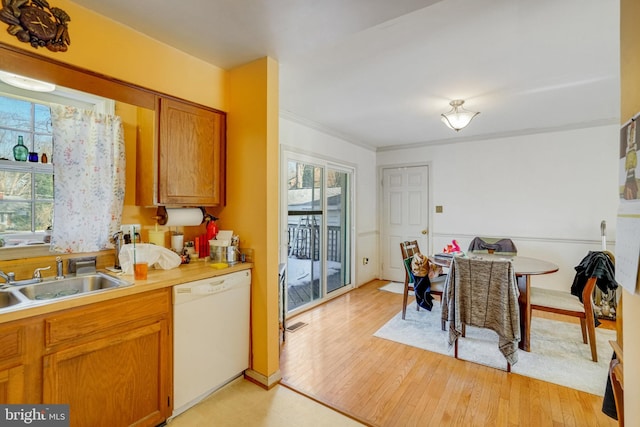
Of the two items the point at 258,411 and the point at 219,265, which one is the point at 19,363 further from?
the point at 258,411

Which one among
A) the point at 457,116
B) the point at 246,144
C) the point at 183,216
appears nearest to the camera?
the point at 183,216

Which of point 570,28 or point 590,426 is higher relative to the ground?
point 570,28

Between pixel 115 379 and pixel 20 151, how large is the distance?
1.47 meters

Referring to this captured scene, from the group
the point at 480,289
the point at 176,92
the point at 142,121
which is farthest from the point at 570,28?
the point at 142,121

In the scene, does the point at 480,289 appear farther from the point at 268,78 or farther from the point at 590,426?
the point at 268,78

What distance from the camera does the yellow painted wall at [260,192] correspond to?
2.18 metres

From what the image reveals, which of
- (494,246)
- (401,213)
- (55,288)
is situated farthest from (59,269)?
(401,213)

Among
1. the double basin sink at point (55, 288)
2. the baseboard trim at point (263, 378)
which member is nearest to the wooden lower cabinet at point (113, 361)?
the double basin sink at point (55, 288)

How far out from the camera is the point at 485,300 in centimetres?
244

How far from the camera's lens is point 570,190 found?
389 centimetres

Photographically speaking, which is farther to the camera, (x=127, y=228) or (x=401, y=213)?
(x=401, y=213)

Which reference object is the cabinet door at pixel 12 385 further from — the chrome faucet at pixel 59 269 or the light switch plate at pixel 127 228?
the light switch plate at pixel 127 228

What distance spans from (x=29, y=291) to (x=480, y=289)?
3035 millimetres

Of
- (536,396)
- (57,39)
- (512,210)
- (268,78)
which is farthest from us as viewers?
(512,210)
